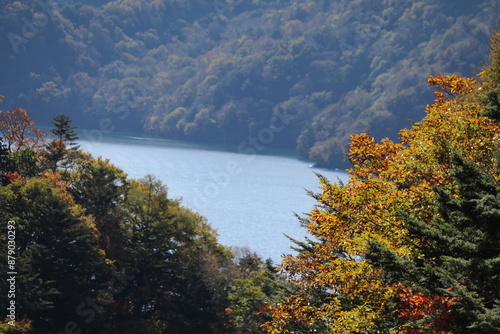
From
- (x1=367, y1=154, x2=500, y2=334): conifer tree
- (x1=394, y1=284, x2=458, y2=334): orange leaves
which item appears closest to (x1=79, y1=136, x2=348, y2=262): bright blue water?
(x1=394, y1=284, x2=458, y2=334): orange leaves

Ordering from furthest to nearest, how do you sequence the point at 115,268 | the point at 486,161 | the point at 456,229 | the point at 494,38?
the point at 115,268 → the point at 494,38 → the point at 486,161 → the point at 456,229

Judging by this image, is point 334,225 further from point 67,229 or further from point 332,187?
point 67,229

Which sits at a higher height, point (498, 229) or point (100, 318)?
point (498, 229)

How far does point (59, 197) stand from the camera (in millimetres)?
38375

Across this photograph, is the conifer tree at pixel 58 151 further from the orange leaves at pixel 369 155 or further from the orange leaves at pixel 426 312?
the orange leaves at pixel 426 312

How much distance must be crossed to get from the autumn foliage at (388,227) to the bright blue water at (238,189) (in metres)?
50.8

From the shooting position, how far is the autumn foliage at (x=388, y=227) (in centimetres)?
1408

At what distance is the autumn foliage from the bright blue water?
50.8 metres

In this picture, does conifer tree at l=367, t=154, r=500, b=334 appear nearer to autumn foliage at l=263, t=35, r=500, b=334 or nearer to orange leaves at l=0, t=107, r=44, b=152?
autumn foliage at l=263, t=35, r=500, b=334

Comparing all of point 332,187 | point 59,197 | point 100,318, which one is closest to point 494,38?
point 332,187

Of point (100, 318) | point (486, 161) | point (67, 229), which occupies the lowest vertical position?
point (100, 318)

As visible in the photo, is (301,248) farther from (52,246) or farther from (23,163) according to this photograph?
(23,163)

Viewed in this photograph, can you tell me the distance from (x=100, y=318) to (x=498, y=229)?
3408cm

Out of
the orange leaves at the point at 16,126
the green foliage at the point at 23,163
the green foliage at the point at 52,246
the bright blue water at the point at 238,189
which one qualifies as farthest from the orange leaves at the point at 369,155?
the bright blue water at the point at 238,189
